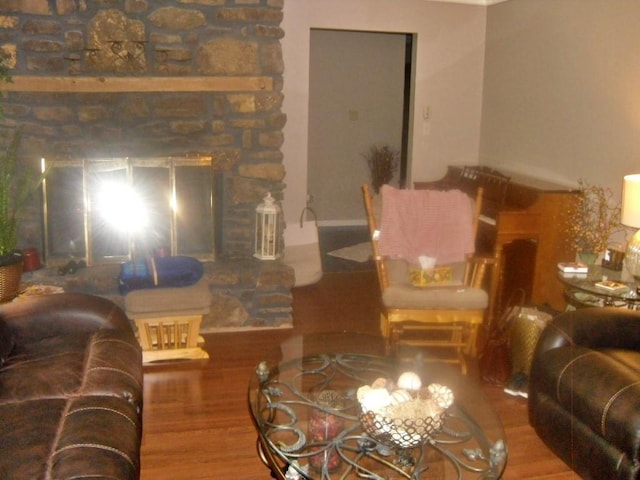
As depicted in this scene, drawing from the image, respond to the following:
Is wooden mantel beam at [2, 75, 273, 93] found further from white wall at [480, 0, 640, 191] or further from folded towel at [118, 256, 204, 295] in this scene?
white wall at [480, 0, 640, 191]

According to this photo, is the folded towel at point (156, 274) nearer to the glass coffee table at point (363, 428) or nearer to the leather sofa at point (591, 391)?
the glass coffee table at point (363, 428)

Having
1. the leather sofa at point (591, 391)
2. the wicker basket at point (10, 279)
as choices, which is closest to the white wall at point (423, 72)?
the wicker basket at point (10, 279)

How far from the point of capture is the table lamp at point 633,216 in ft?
11.0

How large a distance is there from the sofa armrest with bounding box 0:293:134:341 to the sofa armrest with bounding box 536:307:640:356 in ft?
6.05

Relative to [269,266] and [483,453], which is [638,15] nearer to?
[269,266]

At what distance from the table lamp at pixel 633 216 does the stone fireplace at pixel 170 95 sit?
1951mm

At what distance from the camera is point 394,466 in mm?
2092

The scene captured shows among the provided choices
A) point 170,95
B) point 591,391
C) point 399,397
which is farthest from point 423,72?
point 399,397

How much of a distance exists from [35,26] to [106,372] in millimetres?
2475

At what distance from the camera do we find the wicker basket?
343 cm

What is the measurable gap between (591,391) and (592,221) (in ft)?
6.32

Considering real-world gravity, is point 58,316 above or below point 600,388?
above

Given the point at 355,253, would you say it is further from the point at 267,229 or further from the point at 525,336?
the point at 525,336

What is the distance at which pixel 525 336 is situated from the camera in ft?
11.4
